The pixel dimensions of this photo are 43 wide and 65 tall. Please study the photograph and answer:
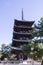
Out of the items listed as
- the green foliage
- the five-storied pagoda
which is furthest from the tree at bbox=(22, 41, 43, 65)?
the five-storied pagoda

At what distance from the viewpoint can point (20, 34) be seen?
37812 millimetres

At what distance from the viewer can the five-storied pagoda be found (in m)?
36.9

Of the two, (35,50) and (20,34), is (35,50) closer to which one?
(35,50)

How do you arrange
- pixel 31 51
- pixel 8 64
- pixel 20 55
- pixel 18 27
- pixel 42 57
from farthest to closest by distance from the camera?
1. pixel 18 27
2. pixel 20 55
3. pixel 8 64
4. pixel 31 51
5. pixel 42 57

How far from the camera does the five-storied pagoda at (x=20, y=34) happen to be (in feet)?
121

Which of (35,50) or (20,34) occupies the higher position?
(20,34)

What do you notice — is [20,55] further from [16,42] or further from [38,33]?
[38,33]

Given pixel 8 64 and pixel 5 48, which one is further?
pixel 5 48

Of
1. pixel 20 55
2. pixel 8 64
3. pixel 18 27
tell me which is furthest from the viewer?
pixel 18 27

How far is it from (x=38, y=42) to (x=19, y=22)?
60.5ft

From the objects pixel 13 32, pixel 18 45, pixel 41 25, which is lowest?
pixel 18 45

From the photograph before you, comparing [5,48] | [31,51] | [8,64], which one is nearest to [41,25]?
[31,51]

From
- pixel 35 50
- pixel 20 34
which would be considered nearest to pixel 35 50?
pixel 35 50

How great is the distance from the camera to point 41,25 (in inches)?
847
